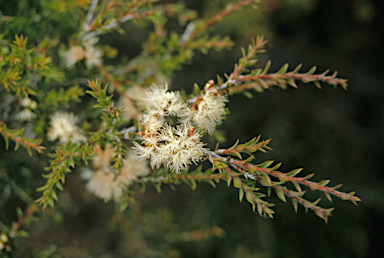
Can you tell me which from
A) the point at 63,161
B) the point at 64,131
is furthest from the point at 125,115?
the point at 63,161

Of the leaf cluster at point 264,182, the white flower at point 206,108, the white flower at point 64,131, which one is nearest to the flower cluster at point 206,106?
the white flower at point 206,108

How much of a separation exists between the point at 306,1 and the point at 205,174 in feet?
4.92

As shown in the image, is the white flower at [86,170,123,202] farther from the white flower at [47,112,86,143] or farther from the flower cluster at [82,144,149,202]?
the white flower at [47,112,86,143]

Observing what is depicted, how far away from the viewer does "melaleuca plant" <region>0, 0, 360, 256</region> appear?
0.53 m

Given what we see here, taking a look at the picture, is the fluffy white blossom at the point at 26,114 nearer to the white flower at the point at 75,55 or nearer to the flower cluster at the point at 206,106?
the white flower at the point at 75,55

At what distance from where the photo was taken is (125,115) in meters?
0.88

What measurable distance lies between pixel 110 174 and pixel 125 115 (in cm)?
24

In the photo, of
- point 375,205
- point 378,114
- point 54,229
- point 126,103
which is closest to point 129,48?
point 126,103

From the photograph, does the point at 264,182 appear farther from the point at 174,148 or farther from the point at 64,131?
the point at 64,131

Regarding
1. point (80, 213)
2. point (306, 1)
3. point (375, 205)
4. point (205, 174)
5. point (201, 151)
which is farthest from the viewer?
point (80, 213)

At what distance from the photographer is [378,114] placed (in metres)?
2.00

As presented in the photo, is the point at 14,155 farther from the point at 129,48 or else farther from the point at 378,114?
the point at 378,114

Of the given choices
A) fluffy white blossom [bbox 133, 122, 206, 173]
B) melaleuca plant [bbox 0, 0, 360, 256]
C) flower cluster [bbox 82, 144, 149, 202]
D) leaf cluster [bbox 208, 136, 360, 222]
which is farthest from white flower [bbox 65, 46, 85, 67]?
leaf cluster [bbox 208, 136, 360, 222]

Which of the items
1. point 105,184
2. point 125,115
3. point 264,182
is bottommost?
point 105,184
